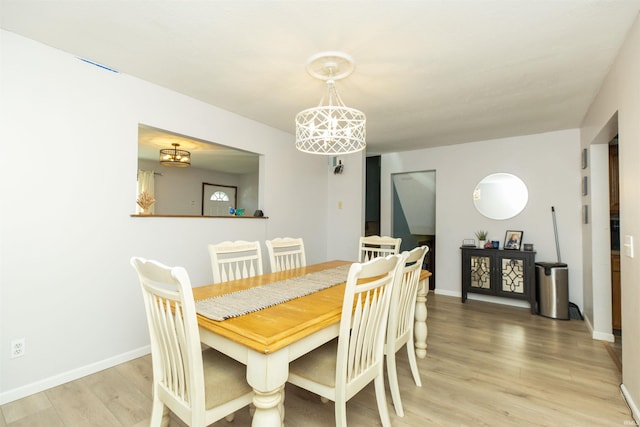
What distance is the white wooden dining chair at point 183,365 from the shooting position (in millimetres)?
1123

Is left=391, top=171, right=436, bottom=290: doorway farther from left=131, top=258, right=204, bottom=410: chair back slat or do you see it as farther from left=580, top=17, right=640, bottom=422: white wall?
left=131, top=258, right=204, bottom=410: chair back slat

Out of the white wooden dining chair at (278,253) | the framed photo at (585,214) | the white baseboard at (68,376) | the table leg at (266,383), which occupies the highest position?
the framed photo at (585,214)

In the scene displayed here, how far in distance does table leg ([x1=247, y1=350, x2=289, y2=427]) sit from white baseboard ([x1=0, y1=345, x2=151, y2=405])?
1.81 meters

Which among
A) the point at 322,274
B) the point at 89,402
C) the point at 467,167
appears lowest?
the point at 89,402

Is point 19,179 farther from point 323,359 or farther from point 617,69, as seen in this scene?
point 617,69

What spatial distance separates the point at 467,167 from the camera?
446 centimetres

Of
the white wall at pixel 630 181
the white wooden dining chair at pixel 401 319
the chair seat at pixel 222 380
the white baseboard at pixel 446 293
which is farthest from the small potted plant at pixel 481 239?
the chair seat at pixel 222 380

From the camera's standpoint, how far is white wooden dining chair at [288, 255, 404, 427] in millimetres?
1307

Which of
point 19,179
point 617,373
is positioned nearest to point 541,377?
point 617,373

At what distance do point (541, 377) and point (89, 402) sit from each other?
3013 mm

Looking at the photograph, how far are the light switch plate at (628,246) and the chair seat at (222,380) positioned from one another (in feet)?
7.53

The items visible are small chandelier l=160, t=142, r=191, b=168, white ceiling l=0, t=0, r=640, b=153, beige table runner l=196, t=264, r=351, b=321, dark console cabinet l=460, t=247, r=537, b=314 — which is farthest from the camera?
small chandelier l=160, t=142, r=191, b=168

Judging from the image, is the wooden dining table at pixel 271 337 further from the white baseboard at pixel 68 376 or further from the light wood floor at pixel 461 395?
the white baseboard at pixel 68 376

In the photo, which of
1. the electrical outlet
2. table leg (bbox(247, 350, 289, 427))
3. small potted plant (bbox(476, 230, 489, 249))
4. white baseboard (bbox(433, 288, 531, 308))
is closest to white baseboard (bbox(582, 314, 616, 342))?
white baseboard (bbox(433, 288, 531, 308))
